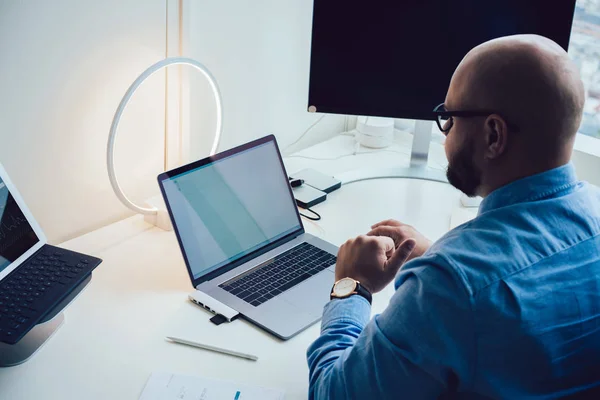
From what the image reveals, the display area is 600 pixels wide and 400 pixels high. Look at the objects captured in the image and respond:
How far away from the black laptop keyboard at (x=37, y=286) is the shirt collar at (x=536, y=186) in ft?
2.59

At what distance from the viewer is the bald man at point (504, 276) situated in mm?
936

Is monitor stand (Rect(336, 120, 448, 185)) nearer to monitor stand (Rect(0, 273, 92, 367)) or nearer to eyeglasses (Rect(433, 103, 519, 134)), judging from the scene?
eyeglasses (Rect(433, 103, 519, 134))

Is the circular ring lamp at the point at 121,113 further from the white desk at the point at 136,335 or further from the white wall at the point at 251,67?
the white wall at the point at 251,67

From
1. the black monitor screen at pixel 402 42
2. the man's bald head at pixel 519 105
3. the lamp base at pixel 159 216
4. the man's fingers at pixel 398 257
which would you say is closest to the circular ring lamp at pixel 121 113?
the lamp base at pixel 159 216

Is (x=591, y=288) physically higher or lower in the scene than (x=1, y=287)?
higher

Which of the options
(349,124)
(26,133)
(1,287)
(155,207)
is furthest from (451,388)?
(349,124)

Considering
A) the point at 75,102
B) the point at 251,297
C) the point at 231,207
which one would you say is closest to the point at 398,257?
the point at 251,297

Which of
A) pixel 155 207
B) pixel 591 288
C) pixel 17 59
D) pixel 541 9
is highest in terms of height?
pixel 541 9

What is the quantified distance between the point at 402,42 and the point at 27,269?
1054mm

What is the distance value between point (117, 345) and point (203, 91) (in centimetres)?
82

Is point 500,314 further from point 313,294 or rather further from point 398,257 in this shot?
point 313,294

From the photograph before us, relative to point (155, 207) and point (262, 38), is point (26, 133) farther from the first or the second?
point (262, 38)

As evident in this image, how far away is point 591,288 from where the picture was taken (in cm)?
98

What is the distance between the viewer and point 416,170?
2.05 metres
